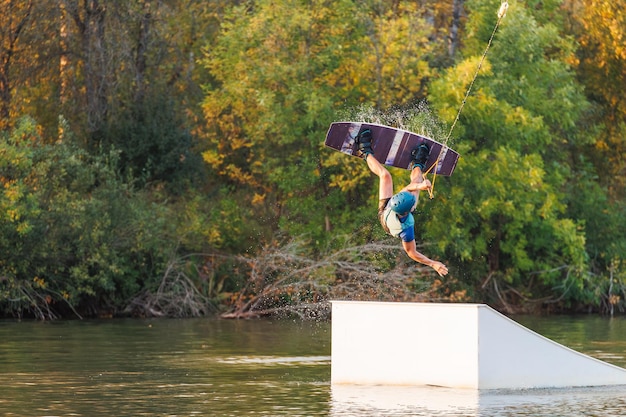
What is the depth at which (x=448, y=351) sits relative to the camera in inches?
720

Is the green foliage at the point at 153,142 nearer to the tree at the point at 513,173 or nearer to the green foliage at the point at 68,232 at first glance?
the green foliage at the point at 68,232

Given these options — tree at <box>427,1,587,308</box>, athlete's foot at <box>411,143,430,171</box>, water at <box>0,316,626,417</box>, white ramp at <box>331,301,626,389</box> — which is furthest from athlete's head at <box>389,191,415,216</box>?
tree at <box>427,1,587,308</box>

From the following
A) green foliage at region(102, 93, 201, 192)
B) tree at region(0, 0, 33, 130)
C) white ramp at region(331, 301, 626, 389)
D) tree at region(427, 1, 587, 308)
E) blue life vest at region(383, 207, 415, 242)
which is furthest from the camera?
green foliage at region(102, 93, 201, 192)

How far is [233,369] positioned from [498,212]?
19444 mm

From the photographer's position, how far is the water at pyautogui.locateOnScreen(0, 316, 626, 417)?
54.9ft

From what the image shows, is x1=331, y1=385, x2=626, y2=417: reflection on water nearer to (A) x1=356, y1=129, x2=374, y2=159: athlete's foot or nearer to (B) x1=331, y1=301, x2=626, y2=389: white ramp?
(B) x1=331, y1=301, x2=626, y2=389: white ramp

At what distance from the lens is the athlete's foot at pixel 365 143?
19.7 m

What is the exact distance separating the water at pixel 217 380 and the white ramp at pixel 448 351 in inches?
9.1

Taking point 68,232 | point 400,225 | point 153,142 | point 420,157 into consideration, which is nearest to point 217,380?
point 400,225

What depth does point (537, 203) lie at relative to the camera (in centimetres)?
4100

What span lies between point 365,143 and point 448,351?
3.10 metres

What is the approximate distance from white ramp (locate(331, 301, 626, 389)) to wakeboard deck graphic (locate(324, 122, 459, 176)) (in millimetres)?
2128

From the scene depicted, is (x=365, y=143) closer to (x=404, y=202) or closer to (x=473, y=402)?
(x=404, y=202)

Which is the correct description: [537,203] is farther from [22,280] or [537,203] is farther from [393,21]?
[22,280]
